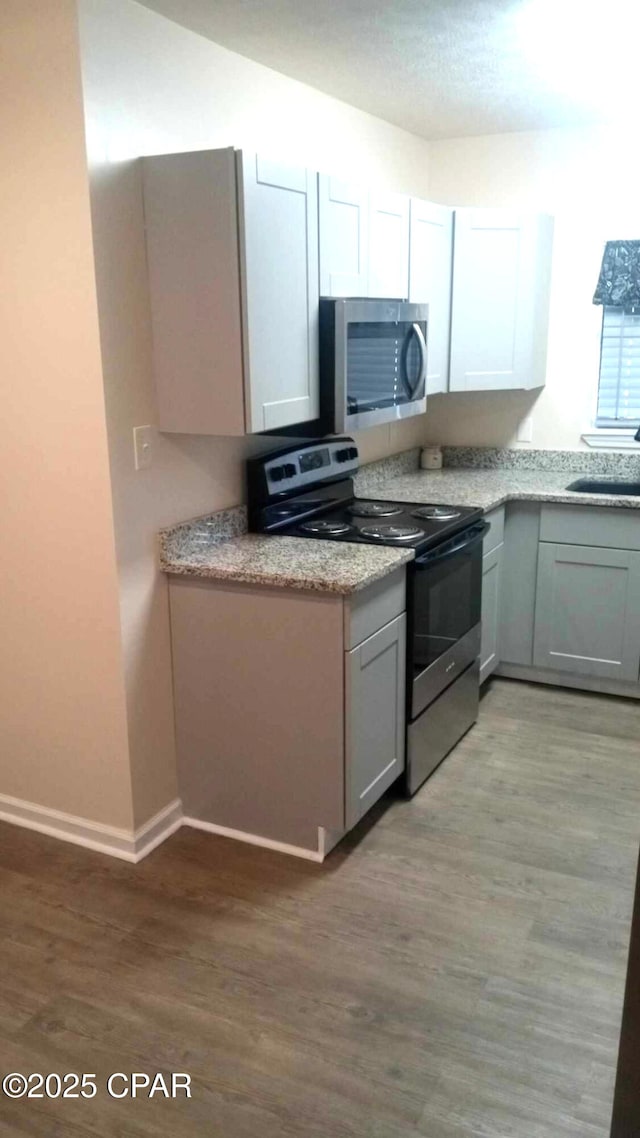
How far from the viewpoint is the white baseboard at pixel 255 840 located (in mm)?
2713

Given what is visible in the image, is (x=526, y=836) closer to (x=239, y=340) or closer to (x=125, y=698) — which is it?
(x=125, y=698)

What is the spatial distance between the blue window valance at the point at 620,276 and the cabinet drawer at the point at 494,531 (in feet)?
3.63

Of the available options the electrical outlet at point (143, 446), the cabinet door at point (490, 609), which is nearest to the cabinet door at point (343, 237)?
Result: the electrical outlet at point (143, 446)

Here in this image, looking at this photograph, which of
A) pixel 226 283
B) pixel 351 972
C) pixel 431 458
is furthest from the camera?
pixel 431 458

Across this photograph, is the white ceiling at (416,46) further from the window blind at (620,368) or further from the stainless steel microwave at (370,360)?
the window blind at (620,368)

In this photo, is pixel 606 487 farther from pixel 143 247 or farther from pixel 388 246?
pixel 143 247

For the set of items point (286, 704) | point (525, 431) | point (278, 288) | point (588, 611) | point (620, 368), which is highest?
point (278, 288)

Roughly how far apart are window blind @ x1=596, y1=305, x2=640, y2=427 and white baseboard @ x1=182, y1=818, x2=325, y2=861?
8.37 feet

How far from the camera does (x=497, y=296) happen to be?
387cm

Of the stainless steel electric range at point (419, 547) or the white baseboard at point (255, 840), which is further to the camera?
the stainless steel electric range at point (419, 547)

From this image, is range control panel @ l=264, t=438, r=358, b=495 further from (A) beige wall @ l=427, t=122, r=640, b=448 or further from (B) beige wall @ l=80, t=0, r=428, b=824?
Result: (A) beige wall @ l=427, t=122, r=640, b=448

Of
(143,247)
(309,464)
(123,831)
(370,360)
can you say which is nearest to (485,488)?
(309,464)

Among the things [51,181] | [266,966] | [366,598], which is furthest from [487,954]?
[51,181]

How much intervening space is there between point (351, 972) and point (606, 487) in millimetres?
2607
